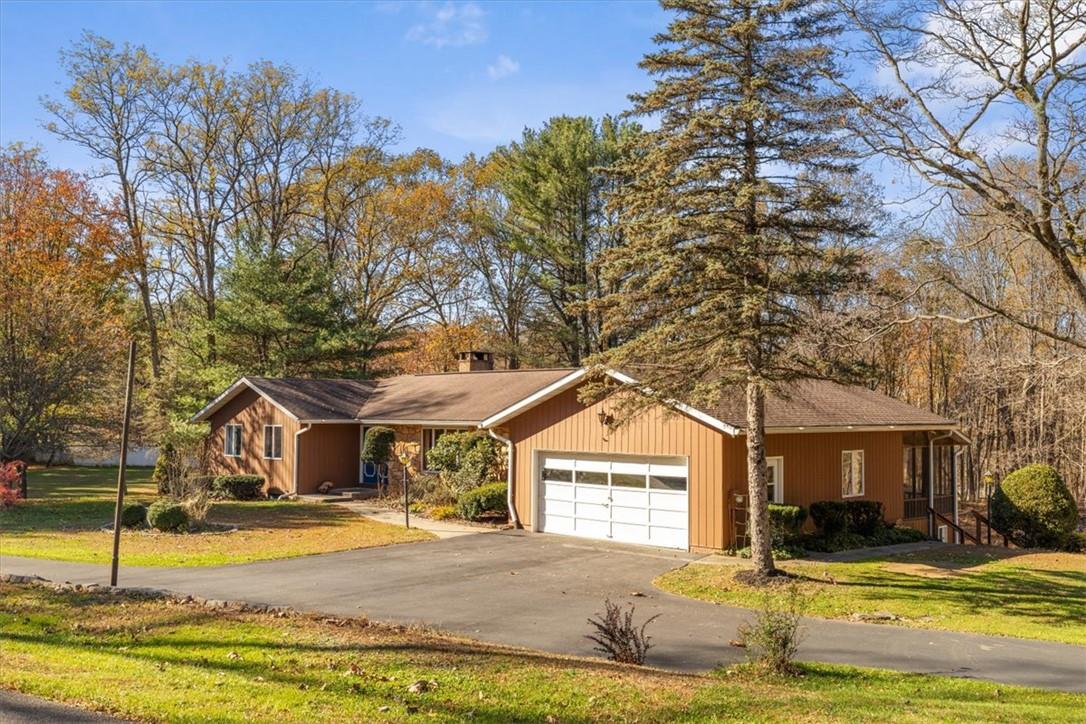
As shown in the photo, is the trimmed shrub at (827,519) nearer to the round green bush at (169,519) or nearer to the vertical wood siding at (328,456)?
the round green bush at (169,519)

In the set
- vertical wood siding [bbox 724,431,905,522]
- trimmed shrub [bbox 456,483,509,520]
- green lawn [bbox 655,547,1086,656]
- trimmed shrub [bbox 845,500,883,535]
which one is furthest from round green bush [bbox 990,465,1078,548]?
trimmed shrub [bbox 456,483,509,520]

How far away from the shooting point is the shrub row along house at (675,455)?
18.9m

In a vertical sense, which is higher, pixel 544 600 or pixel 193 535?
pixel 193 535

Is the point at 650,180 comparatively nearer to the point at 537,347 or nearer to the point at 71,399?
the point at 71,399

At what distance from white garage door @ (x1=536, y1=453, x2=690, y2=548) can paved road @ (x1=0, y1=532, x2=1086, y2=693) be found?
0.75 m

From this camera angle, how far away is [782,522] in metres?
18.6

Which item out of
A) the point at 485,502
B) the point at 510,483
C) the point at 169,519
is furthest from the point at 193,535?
the point at 510,483

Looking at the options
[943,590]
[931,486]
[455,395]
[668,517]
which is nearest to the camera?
[943,590]

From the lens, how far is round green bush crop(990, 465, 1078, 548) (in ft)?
73.7

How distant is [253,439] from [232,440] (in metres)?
1.41

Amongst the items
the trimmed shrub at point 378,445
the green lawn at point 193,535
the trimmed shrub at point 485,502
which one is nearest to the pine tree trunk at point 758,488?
the green lawn at point 193,535

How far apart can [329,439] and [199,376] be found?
8505mm

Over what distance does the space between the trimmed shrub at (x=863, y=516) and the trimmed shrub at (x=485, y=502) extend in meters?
8.83

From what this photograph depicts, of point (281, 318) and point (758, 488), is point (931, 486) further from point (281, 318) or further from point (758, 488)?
point (281, 318)
